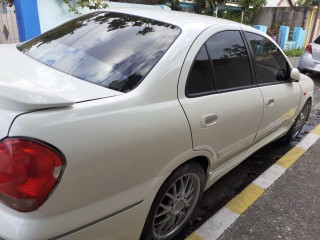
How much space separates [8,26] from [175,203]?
18.5 feet

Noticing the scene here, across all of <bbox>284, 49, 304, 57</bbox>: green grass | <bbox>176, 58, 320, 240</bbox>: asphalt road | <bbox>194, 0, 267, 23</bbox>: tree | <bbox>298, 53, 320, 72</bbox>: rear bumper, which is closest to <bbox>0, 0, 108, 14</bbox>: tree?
<bbox>194, 0, 267, 23</bbox>: tree

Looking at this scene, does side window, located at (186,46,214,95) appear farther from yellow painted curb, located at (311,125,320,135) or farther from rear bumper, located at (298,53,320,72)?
rear bumper, located at (298,53,320,72)

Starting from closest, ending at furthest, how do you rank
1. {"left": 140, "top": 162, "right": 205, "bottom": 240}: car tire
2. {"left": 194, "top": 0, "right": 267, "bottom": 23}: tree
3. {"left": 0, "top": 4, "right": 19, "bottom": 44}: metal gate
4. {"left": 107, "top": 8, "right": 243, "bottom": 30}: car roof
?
{"left": 140, "top": 162, "right": 205, "bottom": 240}: car tire
{"left": 107, "top": 8, "right": 243, "bottom": 30}: car roof
{"left": 0, "top": 4, "right": 19, "bottom": 44}: metal gate
{"left": 194, "top": 0, "right": 267, "bottom": 23}: tree

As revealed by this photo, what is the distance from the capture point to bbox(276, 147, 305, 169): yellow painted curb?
4.05m

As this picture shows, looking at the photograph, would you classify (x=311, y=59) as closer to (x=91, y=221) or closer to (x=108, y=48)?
(x=108, y=48)

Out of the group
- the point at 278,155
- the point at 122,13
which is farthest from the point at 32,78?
the point at 278,155

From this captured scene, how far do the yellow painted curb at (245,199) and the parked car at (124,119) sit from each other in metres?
0.44

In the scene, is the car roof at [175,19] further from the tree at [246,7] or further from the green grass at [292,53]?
the green grass at [292,53]

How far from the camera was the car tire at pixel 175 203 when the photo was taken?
7.23 ft

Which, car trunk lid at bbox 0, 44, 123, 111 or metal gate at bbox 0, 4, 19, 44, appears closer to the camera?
car trunk lid at bbox 0, 44, 123, 111

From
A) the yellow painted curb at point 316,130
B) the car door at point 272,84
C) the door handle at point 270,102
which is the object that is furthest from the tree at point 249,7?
the door handle at point 270,102

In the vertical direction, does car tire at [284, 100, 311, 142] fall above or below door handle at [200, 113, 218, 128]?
below

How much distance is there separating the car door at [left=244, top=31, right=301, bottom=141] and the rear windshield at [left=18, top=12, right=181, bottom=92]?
1.12 meters

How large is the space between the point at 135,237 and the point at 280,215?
1.60 metres
